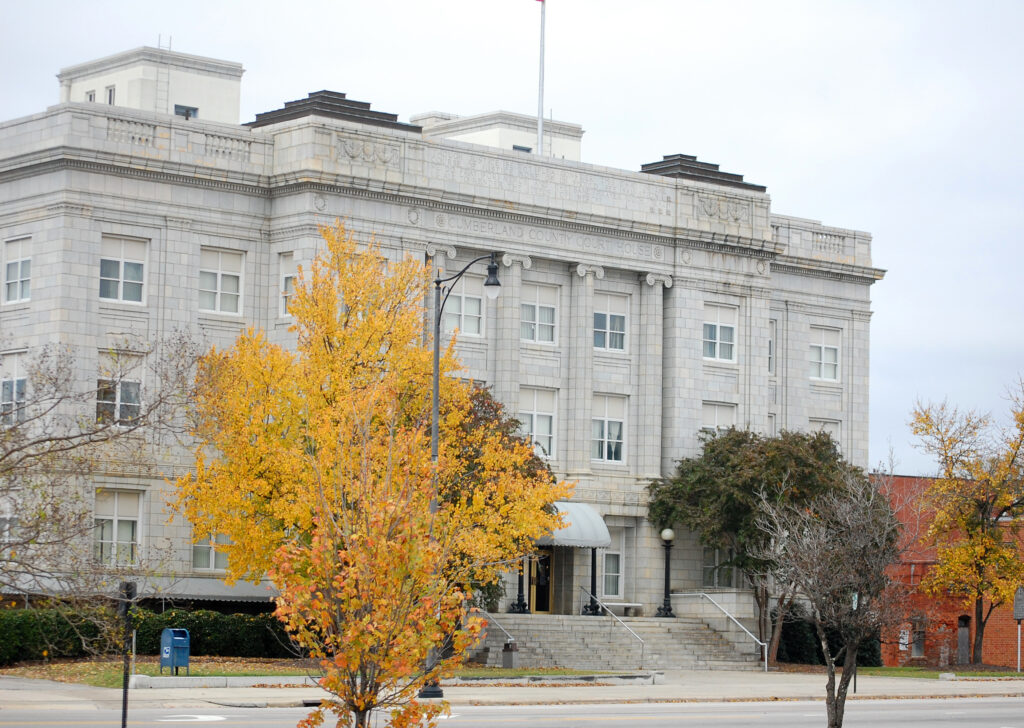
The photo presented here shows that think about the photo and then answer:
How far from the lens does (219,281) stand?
50.0m

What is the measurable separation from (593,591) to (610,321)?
9.36m

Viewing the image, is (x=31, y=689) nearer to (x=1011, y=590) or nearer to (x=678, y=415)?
(x=678, y=415)

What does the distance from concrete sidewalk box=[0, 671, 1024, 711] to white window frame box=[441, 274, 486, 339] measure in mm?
12964

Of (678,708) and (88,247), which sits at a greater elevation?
(88,247)

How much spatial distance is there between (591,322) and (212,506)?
18.9 meters

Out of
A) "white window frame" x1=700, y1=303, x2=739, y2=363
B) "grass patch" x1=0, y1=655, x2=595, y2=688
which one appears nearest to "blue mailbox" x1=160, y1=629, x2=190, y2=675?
"grass patch" x1=0, y1=655, x2=595, y2=688

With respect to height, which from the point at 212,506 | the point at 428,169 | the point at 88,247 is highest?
the point at 428,169

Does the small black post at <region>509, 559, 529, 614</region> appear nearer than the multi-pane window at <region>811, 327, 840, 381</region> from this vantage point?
Yes

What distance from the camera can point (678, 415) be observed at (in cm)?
5728

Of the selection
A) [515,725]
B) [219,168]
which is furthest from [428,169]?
[515,725]

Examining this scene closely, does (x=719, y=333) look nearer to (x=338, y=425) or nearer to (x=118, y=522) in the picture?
(x=118, y=522)

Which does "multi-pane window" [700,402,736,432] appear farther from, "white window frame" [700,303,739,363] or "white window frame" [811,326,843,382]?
"white window frame" [811,326,843,382]

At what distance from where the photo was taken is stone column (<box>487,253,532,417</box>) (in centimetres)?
5384

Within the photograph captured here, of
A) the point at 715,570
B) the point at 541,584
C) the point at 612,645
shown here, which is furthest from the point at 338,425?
the point at 715,570
